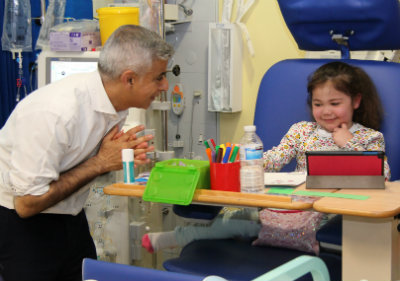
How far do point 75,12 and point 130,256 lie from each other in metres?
1.56

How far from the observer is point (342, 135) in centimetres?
248

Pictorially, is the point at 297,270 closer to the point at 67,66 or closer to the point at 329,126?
the point at 329,126

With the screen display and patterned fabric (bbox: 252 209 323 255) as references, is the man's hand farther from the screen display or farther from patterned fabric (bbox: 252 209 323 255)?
the screen display

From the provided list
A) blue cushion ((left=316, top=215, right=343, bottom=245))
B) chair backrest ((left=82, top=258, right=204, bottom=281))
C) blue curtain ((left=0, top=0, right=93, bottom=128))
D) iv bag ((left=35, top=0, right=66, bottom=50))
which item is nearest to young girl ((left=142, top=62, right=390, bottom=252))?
blue cushion ((left=316, top=215, right=343, bottom=245))

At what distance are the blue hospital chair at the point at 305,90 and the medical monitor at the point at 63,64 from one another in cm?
97

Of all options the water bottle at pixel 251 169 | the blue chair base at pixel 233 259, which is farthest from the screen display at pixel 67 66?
the water bottle at pixel 251 169

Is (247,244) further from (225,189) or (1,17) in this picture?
(1,17)

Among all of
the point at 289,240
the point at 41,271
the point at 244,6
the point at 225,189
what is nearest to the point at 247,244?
the point at 289,240

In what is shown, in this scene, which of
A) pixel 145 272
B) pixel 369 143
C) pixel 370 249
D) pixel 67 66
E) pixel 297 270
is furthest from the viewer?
pixel 67 66

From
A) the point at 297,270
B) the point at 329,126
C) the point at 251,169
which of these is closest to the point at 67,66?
the point at 329,126

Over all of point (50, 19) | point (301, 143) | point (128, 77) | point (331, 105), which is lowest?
point (301, 143)

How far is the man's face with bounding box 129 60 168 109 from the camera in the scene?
6.80ft

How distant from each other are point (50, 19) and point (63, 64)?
0.47 metres

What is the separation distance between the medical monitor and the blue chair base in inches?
51.4
